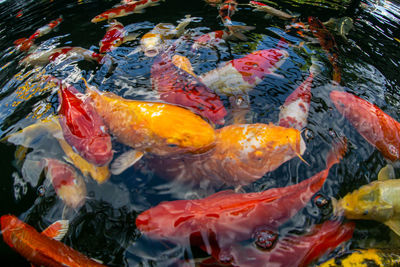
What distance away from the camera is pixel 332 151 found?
243 centimetres

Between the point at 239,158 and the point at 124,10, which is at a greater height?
the point at 124,10

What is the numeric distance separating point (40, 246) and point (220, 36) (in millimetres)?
3896

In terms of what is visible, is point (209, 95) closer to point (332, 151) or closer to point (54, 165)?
point (332, 151)

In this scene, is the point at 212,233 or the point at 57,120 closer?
the point at 212,233

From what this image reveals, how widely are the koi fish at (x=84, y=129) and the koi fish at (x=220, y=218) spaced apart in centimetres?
77

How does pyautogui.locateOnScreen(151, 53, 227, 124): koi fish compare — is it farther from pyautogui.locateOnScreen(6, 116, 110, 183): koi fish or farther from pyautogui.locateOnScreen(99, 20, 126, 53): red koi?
pyautogui.locateOnScreen(99, 20, 126, 53): red koi

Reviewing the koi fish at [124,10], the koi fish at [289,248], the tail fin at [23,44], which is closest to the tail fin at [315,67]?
the koi fish at [289,248]

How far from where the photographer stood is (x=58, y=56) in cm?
397

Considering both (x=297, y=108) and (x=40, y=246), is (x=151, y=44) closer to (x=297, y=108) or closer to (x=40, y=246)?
(x=297, y=108)

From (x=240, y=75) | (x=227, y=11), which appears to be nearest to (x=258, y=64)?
(x=240, y=75)

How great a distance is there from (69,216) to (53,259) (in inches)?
20.0

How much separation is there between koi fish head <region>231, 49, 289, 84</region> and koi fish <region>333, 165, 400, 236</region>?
1731mm

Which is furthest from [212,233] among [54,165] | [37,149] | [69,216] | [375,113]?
[375,113]

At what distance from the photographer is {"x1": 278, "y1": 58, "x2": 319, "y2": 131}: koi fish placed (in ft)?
8.59
